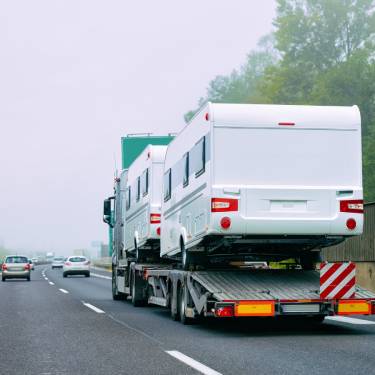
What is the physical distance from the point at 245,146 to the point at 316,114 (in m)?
1.23

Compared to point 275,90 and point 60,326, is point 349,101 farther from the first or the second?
point 60,326

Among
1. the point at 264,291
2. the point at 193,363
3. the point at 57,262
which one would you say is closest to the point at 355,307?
the point at 264,291

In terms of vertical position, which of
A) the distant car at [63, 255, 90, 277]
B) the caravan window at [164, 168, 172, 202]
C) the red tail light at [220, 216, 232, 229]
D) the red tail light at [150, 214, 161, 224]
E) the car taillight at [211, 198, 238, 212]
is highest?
the caravan window at [164, 168, 172, 202]

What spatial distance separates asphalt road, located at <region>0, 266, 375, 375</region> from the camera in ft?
30.1

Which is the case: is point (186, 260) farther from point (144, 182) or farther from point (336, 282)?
point (144, 182)

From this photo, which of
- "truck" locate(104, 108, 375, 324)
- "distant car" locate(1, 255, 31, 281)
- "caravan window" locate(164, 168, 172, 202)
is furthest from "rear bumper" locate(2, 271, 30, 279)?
"truck" locate(104, 108, 375, 324)

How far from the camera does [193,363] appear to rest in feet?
31.0

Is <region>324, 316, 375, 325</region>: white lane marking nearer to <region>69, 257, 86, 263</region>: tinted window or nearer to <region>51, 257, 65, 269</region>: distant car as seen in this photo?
<region>69, 257, 86, 263</region>: tinted window

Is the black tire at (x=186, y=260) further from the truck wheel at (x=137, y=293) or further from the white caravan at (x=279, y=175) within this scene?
the truck wheel at (x=137, y=293)

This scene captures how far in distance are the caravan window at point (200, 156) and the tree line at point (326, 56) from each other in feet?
124

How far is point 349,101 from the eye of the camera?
53.0 m

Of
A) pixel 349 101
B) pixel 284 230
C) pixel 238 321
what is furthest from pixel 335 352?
pixel 349 101

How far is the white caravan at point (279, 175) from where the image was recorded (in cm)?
1289

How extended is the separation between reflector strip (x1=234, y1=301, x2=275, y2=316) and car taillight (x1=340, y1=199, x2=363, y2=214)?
1.90m
